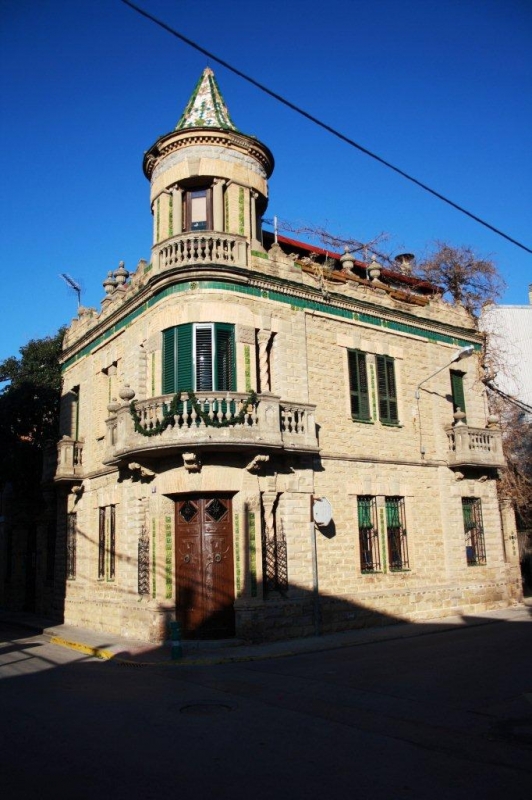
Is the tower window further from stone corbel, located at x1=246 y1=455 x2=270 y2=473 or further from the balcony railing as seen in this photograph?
stone corbel, located at x1=246 y1=455 x2=270 y2=473

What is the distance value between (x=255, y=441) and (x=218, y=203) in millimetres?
7092

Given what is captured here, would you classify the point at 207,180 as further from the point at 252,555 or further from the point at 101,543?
the point at 101,543

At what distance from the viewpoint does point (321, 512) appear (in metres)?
17.1

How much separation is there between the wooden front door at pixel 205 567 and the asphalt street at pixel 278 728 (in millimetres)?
2246

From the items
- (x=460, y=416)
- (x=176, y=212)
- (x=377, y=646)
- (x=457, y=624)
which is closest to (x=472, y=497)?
(x=460, y=416)

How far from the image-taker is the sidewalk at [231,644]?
14070 millimetres

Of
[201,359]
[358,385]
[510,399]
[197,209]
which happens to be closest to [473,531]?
[358,385]

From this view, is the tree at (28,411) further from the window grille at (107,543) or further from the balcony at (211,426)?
the balcony at (211,426)

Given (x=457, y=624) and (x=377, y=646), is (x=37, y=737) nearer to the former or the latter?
(x=377, y=646)

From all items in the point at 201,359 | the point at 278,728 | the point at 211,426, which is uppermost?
the point at 201,359

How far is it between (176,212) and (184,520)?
8.48 m

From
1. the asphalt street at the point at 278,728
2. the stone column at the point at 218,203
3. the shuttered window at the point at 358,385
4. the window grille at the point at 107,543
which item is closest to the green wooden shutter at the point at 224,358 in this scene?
the stone column at the point at 218,203

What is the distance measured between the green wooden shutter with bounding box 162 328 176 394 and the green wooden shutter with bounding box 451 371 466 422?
33.8 feet

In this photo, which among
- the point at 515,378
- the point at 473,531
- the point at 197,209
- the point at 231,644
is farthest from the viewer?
the point at 515,378
